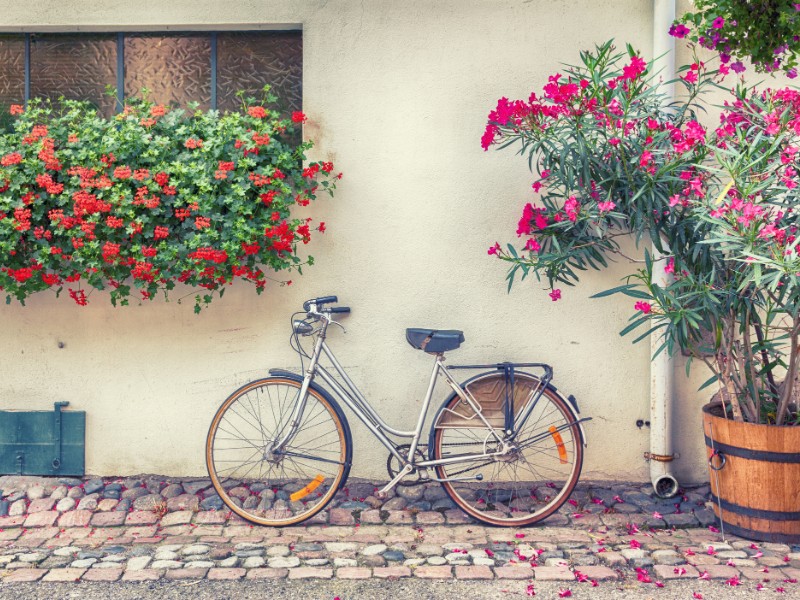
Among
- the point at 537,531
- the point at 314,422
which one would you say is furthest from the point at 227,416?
the point at 537,531

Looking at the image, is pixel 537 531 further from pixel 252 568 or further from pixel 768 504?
pixel 252 568

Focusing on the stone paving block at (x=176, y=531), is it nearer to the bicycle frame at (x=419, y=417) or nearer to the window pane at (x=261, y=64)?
the bicycle frame at (x=419, y=417)

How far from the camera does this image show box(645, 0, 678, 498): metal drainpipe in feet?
16.0

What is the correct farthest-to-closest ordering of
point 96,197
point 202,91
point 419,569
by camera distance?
point 202,91 < point 96,197 < point 419,569

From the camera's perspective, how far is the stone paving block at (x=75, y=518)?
15.3ft

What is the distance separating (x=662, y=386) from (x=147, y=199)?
312 cm

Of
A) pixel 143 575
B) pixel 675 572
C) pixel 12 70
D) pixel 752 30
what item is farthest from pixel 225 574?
pixel 752 30

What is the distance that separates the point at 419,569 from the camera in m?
4.04

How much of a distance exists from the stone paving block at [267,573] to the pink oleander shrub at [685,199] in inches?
79.2

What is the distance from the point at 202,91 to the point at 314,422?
217 cm

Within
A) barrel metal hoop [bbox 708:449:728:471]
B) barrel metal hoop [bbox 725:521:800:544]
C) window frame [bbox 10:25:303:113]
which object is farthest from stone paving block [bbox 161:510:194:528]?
barrel metal hoop [bbox 725:521:800:544]

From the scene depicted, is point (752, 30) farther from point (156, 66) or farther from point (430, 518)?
point (156, 66)

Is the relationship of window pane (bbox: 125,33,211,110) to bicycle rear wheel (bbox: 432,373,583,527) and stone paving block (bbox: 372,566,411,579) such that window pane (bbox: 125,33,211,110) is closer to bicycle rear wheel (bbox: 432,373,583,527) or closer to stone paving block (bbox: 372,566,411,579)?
bicycle rear wheel (bbox: 432,373,583,527)

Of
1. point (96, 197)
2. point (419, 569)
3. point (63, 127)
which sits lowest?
point (419, 569)
